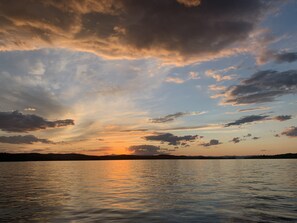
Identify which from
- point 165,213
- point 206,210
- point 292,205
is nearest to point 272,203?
point 292,205

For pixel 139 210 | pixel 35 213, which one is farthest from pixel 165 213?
pixel 35 213

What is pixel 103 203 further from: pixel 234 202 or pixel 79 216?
pixel 234 202

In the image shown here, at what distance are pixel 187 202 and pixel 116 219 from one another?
412 inches

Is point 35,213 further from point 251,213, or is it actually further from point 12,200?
point 251,213

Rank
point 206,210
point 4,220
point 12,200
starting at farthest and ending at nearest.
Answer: point 12,200
point 206,210
point 4,220

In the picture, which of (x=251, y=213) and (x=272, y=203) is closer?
(x=251, y=213)

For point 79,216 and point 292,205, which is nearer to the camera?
point 79,216

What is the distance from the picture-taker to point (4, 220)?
23094 millimetres

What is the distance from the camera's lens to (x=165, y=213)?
1028 inches

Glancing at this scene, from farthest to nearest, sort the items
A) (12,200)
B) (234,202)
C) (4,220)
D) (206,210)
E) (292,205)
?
(12,200) < (234,202) < (292,205) < (206,210) < (4,220)

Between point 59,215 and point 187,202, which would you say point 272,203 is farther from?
point 59,215

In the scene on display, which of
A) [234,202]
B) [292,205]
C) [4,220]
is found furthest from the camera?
[234,202]

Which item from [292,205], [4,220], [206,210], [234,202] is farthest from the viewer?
[234,202]

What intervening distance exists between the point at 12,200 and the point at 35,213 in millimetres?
9243
